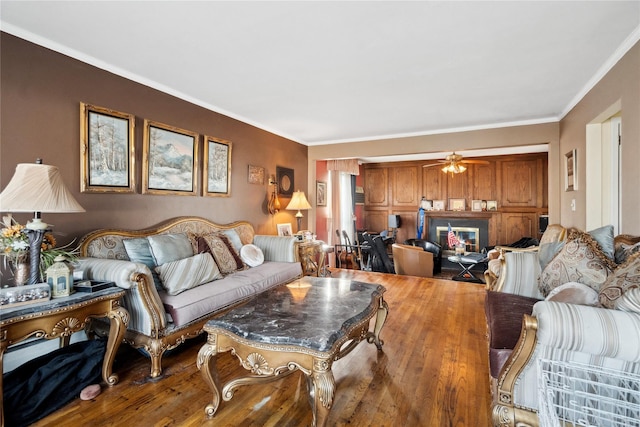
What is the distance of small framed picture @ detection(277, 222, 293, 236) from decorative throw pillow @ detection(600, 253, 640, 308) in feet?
12.9

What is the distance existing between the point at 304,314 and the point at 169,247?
157 cm

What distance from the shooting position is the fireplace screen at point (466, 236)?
24.2ft

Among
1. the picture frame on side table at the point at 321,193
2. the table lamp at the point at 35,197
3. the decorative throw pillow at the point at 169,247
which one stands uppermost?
the picture frame on side table at the point at 321,193

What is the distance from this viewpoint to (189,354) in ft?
7.94

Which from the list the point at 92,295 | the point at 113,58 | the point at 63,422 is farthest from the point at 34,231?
the point at 113,58

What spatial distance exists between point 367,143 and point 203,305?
3.81 m

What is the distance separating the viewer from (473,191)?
752cm

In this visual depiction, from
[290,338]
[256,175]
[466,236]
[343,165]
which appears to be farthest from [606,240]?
[466,236]

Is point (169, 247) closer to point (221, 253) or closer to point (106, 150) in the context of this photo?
point (221, 253)

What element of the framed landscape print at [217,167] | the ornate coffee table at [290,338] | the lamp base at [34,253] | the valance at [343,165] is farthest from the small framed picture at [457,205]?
the lamp base at [34,253]

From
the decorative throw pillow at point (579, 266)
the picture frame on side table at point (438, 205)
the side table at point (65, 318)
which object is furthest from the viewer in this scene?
the picture frame on side table at point (438, 205)

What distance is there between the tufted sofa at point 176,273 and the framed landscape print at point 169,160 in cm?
36

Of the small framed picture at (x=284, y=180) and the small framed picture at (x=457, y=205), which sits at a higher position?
the small framed picture at (x=284, y=180)

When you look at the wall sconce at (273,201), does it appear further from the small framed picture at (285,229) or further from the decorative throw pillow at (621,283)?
the decorative throw pillow at (621,283)
